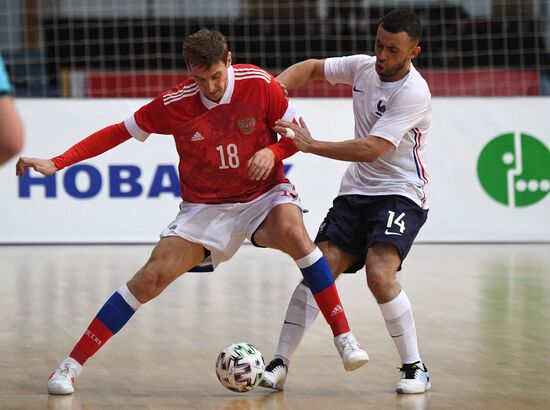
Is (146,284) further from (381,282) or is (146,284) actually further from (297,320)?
(381,282)

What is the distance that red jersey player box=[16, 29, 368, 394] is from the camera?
503cm

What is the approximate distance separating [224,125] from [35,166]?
0.85 metres

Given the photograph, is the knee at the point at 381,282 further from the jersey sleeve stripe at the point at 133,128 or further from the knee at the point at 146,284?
the jersey sleeve stripe at the point at 133,128

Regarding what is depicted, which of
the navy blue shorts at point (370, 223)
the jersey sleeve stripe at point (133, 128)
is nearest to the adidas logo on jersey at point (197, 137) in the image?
the jersey sleeve stripe at point (133, 128)

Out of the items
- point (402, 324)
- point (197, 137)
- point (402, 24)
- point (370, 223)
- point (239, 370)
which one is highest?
point (402, 24)

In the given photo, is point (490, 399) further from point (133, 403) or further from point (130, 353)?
point (130, 353)

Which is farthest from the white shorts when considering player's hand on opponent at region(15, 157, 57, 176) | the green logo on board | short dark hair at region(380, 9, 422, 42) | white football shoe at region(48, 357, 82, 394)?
the green logo on board

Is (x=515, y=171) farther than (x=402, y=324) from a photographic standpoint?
Yes

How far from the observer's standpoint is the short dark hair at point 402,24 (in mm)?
5039

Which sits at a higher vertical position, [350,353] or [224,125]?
[224,125]

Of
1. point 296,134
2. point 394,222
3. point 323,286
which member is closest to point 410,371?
point 323,286

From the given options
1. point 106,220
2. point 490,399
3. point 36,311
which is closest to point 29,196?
point 106,220

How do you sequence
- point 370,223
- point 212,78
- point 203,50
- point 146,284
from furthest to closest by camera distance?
point 370,223 < point 146,284 < point 212,78 < point 203,50

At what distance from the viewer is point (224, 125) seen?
511 centimetres
